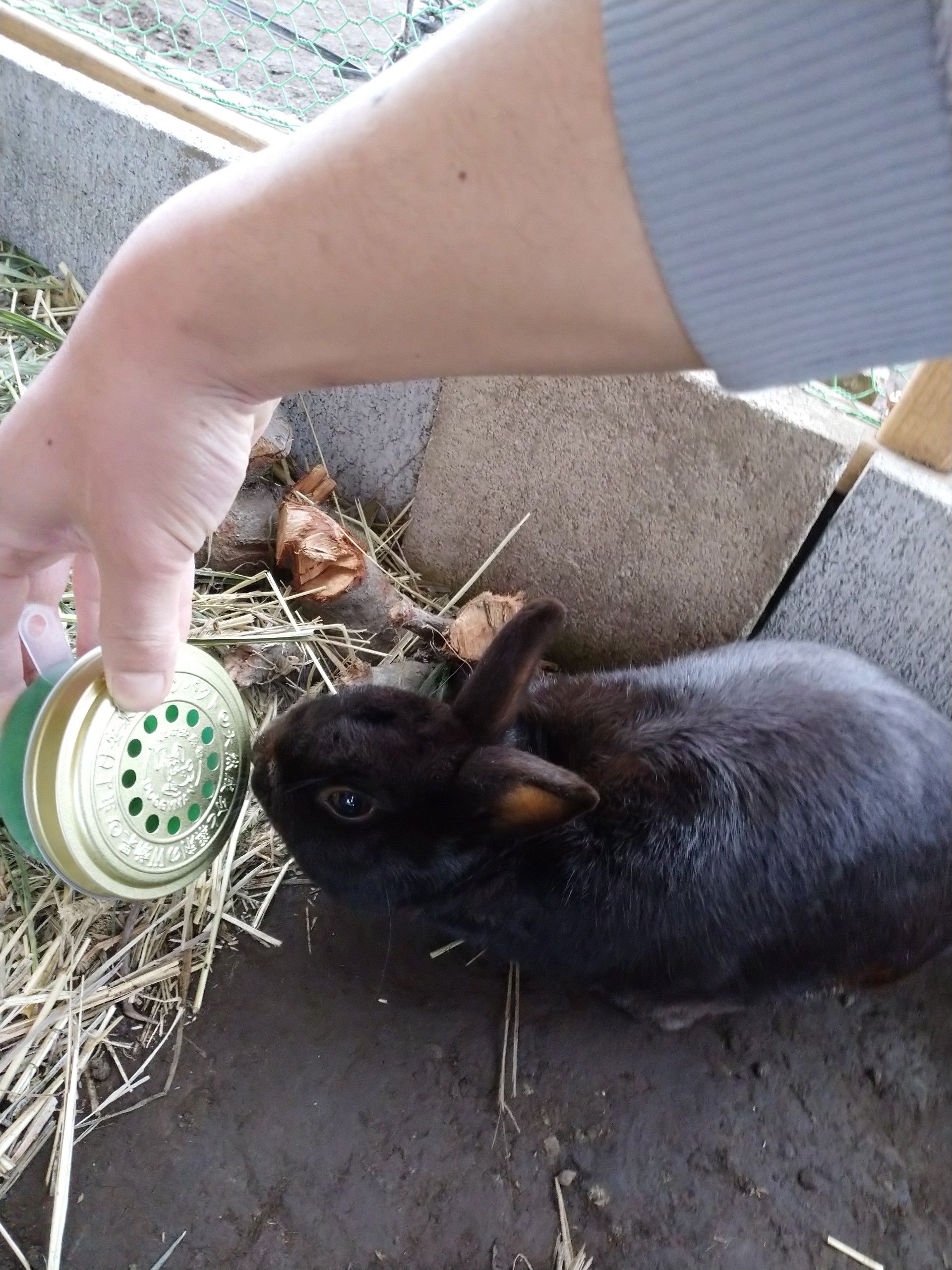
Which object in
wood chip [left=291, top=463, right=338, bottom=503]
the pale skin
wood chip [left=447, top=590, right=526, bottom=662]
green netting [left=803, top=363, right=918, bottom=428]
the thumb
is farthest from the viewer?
wood chip [left=291, top=463, right=338, bottom=503]

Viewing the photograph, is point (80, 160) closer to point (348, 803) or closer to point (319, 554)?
point (319, 554)

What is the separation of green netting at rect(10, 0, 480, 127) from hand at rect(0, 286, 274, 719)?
77.8 inches

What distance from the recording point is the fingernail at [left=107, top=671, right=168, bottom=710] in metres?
1.22

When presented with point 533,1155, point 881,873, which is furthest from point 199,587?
point 881,873

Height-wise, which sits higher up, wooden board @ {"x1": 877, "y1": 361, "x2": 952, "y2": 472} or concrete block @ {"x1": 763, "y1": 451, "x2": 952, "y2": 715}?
wooden board @ {"x1": 877, "y1": 361, "x2": 952, "y2": 472}

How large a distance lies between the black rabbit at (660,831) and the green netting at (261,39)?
1928 millimetres

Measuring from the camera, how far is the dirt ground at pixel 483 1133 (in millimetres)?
1562

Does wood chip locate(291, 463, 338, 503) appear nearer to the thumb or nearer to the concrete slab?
the concrete slab

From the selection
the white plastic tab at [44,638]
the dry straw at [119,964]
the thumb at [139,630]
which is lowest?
the dry straw at [119,964]

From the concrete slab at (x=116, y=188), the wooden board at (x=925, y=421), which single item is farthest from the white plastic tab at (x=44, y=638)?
the wooden board at (x=925, y=421)

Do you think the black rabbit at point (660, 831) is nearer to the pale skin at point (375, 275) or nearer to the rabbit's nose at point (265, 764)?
the rabbit's nose at point (265, 764)

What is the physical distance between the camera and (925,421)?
179 cm

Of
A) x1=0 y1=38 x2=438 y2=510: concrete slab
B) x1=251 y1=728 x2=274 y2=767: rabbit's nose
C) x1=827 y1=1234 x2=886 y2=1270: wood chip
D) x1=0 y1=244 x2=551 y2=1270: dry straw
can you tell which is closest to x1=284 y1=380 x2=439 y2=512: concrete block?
x1=0 y1=38 x2=438 y2=510: concrete slab

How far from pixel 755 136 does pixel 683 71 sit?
0.20 ft
